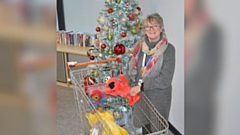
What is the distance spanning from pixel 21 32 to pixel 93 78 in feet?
7.75

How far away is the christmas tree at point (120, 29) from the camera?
272cm

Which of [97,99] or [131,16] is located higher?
[131,16]

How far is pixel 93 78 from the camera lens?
109 inches

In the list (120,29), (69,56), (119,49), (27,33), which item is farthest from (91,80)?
(27,33)

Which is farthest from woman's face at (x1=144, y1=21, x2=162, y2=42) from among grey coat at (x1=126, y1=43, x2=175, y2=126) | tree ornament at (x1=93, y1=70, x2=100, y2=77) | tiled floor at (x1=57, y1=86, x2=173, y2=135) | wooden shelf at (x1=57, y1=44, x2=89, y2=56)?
wooden shelf at (x1=57, y1=44, x2=89, y2=56)

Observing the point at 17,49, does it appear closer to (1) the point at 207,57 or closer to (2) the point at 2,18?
(2) the point at 2,18

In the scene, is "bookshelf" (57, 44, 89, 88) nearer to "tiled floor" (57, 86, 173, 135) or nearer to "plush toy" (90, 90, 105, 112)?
"tiled floor" (57, 86, 173, 135)

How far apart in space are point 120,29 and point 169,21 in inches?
18.6

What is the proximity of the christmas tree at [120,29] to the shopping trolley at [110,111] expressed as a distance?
92 mm

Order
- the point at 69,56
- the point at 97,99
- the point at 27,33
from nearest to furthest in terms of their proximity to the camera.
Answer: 1. the point at 27,33
2. the point at 97,99
3. the point at 69,56

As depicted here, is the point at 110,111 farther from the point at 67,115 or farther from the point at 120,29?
the point at 67,115

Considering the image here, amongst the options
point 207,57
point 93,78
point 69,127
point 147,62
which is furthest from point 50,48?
point 69,127

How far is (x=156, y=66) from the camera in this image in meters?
1.98

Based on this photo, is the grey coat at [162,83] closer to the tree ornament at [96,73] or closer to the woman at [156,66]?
the woman at [156,66]
